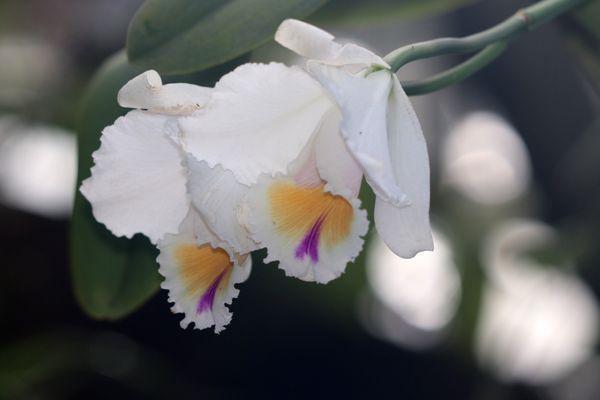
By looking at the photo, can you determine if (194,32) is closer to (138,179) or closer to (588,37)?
(138,179)

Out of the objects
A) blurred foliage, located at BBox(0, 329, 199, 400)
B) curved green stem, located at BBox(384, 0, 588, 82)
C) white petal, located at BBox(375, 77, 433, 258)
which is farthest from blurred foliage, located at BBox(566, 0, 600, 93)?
blurred foliage, located at BBox(0, 329, 199, 400)

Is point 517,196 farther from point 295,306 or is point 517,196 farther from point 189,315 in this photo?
point 189,315

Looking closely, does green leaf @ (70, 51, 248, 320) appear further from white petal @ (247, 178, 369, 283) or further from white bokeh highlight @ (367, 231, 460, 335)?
white bokeh highlight @ (367, 231, 460, 335)

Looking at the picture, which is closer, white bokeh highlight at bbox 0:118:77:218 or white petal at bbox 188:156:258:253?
white petal at bbox 188:156:258:253

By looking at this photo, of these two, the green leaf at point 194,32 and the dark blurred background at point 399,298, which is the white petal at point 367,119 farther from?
the dark blurred background at point 399,298

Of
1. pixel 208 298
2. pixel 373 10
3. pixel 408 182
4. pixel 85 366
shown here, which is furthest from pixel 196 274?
pixel 85 366

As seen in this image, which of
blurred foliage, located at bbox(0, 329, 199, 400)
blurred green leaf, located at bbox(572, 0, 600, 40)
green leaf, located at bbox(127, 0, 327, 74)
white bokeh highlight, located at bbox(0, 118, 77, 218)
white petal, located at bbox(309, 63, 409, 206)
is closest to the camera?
white petal, located at bbox(309, 63, 409, 206)

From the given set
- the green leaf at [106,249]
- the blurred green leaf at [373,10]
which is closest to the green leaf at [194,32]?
the green leaf at [106,249]
